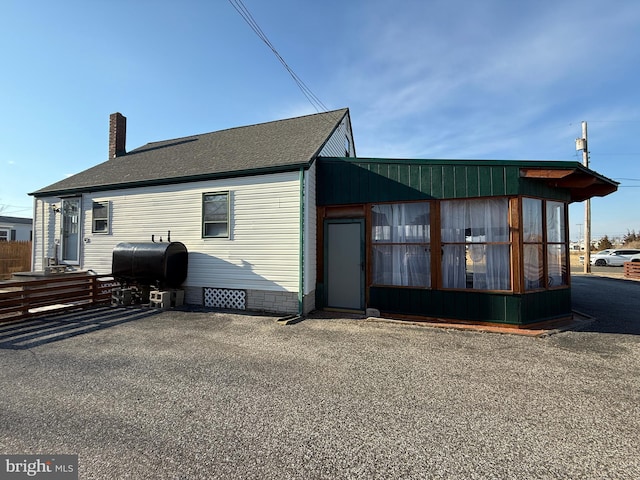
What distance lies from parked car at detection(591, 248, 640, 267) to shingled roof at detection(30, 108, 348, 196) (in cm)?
2969

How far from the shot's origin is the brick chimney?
14.6m

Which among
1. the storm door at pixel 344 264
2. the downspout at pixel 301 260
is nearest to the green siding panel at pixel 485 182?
the storm door at pixel 344 264

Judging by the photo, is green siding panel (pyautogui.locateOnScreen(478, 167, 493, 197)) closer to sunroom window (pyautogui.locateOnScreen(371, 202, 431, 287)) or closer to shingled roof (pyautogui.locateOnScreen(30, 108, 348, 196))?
sunroom window (pyautogui.locateOnScreen(371, 202, 431, 287))

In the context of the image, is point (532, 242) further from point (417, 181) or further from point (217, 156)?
point (217, 156)

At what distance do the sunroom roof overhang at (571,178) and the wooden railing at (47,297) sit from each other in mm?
12467

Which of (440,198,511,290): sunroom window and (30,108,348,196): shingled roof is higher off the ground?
(30,108,348,196): shingled roof

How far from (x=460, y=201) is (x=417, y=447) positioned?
6.15 meters

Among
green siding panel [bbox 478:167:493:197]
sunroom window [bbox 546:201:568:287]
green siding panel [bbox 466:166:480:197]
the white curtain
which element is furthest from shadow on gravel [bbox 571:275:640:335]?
green siding panel [bbox 466:166:480:197]

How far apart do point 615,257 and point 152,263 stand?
36318mm

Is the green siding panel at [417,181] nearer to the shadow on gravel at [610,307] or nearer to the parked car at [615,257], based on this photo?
the shadow on gravel at [610,307]

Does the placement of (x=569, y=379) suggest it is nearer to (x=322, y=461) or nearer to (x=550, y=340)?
(x=550, y=340)

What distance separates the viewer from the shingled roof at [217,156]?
8.95 metres

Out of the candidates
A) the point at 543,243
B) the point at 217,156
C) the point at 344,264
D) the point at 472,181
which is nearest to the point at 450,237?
the point at 472,181

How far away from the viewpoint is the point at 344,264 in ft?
28.0
